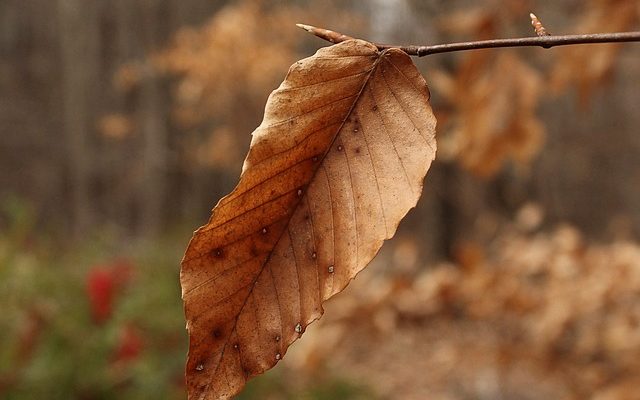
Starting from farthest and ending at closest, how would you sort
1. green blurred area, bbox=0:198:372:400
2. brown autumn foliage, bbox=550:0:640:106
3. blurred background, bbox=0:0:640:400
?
green blurred area, bbox=0:198:372:400, blurred background, bbox=0:0:640:400, brown autumn foliage, bbox=550:0:640:106

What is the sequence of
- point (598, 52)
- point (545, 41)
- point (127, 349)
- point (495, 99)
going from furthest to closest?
point (127, 349) → point (495, 99) → point (598, 52) → point (545, 41)

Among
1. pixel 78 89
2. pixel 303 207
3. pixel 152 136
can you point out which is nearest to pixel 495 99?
pixel 303 207

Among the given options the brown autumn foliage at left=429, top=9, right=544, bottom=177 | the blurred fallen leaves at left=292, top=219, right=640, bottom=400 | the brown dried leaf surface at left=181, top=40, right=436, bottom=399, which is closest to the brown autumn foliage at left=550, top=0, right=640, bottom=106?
the brown autumn foliage at left=429, top=9, right=544, bottom=177

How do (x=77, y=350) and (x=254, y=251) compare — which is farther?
(x=77, y=350)

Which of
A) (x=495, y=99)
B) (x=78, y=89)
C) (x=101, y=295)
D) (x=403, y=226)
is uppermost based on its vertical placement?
(x=78, y=89)

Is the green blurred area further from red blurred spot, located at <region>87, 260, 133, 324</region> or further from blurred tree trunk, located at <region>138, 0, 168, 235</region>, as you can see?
blurred tree trunk, located at <region>138, 0, 168, 235</region>

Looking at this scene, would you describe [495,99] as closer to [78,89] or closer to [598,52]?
[598,52]

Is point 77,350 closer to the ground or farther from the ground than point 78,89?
closer to the ground

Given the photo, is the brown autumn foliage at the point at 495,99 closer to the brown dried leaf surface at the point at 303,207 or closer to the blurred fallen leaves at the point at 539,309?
the blurred fallen leaves at the point at 539,309

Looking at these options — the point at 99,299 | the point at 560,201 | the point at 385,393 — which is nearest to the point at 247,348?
the point at 99,299
